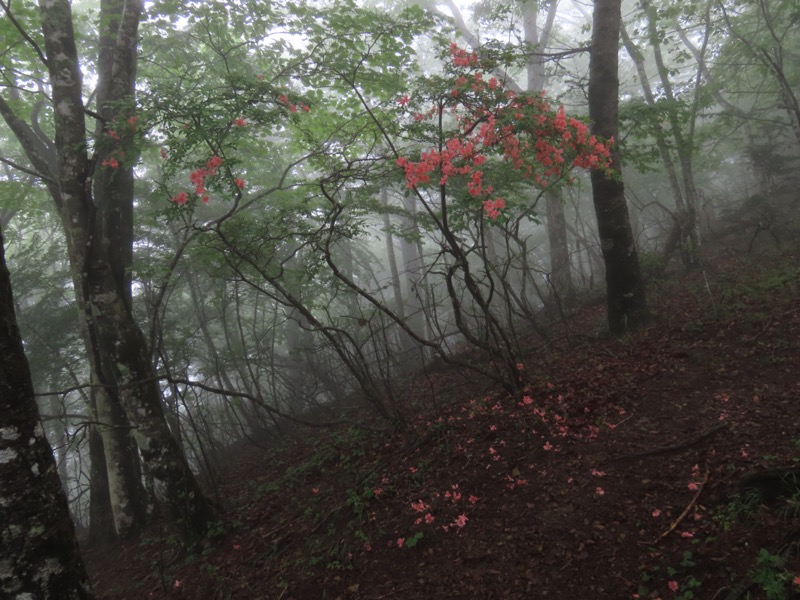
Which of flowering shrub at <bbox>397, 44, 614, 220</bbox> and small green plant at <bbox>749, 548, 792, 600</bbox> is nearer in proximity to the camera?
small green plant at <bbox>749, 548, 792, 600</bbox>

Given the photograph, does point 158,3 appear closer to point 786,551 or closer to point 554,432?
point 554,432

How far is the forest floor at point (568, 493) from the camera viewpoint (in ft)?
9.00

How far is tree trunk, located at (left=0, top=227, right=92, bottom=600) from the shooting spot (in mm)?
1984

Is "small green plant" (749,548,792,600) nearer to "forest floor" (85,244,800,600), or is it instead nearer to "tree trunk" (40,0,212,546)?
"forest floor" (85,244,800,600)

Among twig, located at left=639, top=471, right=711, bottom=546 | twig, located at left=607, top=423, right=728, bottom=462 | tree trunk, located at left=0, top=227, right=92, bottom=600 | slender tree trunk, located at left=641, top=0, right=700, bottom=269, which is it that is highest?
slender tree trunk, located at left=641, top=0, right=700, bottom=269

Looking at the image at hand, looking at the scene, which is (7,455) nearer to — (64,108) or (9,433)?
(9,433)

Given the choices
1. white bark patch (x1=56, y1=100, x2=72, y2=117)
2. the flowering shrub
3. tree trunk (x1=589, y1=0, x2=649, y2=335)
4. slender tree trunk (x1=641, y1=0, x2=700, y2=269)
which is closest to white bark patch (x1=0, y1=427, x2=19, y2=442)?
the flowering shrub

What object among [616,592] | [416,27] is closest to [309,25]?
[416,27]

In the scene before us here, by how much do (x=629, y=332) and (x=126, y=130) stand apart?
6405 mm

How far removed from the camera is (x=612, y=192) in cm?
578

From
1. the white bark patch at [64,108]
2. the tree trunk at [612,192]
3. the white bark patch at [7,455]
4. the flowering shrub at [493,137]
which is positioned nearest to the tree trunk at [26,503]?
the white bark patch at [7,455]

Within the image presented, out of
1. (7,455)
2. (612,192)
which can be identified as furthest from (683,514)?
(612,192)

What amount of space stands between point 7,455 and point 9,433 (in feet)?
0.31

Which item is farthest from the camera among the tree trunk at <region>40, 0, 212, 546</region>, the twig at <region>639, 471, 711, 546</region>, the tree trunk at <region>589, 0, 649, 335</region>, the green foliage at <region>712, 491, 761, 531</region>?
the tree trunk at <region>589, 0, 649, 335</region>
